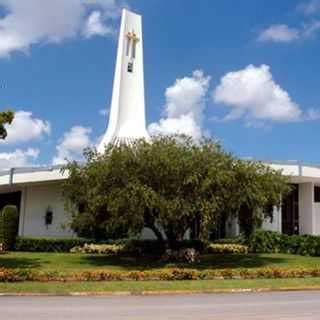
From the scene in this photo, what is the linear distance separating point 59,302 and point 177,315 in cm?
386

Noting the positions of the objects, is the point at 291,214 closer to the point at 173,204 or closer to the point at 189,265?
the point at 189,265

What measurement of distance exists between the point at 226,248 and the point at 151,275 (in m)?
14.9

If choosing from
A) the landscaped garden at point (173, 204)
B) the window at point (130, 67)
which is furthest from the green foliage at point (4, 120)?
the window at point (130, 67)

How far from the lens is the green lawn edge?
1814 centimetres

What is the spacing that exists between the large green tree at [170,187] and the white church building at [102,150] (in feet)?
24.8

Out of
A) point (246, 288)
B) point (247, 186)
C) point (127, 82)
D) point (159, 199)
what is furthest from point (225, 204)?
point (127, 82)

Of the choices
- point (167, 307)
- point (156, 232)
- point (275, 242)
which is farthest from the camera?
point (275, 242)

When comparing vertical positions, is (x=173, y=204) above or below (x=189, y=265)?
above

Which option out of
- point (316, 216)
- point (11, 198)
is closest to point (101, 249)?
point (11, 198)

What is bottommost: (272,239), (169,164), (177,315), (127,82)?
(177,315)

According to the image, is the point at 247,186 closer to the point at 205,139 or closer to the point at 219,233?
the point at 205,139

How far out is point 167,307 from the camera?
1466 cm

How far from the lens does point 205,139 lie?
2841 cm

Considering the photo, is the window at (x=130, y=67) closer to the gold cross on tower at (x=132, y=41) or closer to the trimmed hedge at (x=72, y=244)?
the gold cross on tower at (x=132, y=41)
